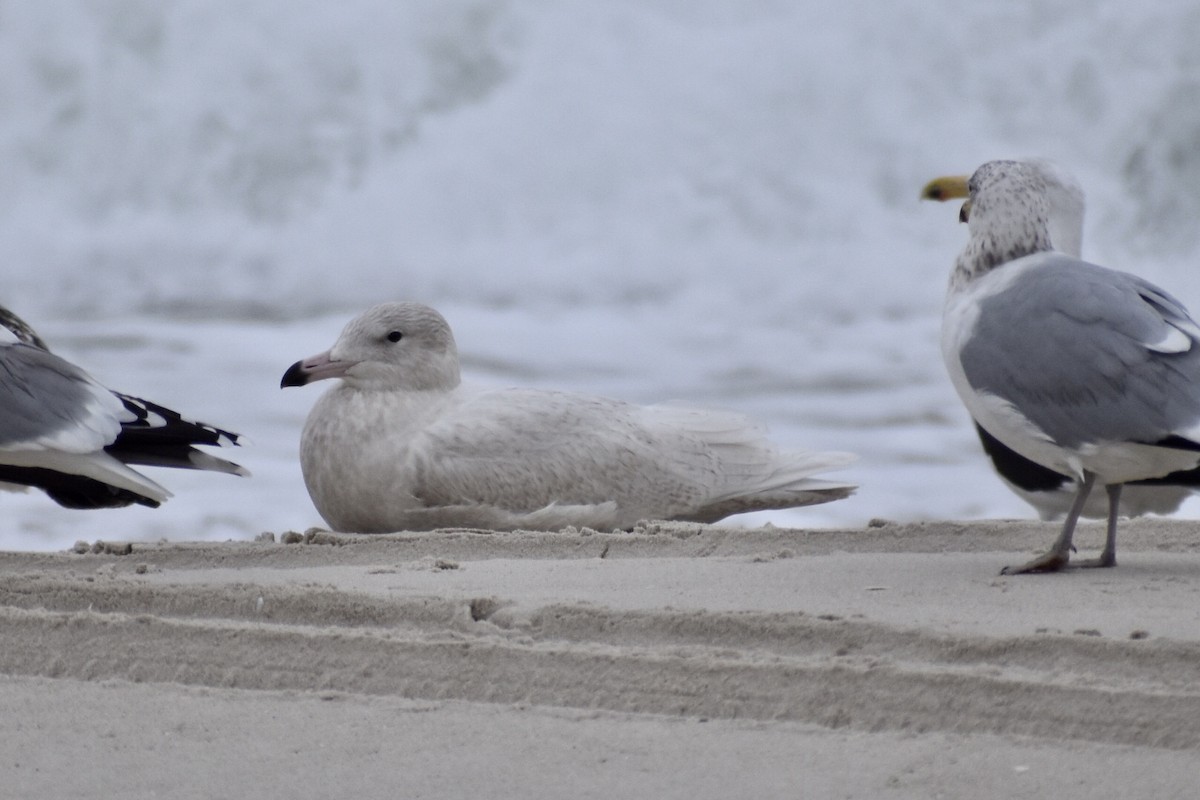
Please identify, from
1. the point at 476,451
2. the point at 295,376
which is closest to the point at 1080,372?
the point at 476,451

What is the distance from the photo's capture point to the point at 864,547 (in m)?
3.78

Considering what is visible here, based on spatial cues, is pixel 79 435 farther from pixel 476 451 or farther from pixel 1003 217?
pixel 1003 217

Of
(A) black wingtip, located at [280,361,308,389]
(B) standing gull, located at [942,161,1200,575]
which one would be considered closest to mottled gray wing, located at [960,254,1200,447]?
(B) standing gull, located at [942,161,1200,575]

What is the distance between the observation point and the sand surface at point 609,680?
2203mm

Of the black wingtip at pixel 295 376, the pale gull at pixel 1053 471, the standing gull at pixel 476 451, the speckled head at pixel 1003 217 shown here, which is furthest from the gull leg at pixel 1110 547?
the black wingtip at pixel 295 376

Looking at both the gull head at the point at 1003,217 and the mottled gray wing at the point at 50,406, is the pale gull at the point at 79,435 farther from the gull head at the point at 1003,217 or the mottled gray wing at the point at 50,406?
the gull head at the point at 1003,217

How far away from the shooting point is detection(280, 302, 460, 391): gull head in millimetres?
4645

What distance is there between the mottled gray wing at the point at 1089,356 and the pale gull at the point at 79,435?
185cm

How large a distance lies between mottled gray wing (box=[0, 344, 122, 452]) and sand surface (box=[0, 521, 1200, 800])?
0.99 feet

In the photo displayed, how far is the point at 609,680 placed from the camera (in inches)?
103

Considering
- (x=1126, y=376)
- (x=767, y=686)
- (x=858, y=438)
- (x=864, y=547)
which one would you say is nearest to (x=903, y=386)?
(x=858, y=438)

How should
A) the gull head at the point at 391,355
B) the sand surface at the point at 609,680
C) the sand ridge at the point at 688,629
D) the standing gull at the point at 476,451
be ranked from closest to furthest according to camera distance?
the sand surface at the point at 609,680 < the sand ridge at the point at 688,629 < the standing gull at the point at 476,451 < the gull head at the point at 391,355

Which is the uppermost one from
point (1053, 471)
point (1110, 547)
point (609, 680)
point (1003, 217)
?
point (1003, 217)

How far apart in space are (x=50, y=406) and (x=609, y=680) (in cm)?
178
